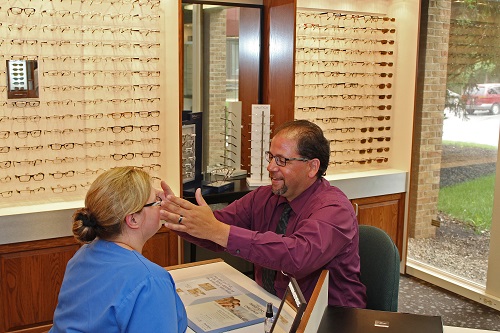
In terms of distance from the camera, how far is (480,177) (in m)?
4.88

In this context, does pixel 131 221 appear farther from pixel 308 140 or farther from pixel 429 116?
pixel 429 116

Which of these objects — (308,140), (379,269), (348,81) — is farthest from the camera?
(348,81)

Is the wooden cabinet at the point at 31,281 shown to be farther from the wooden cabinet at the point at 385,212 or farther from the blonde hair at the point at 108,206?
the wooden cabinet at the point at 385,212

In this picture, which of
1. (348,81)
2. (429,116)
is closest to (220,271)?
(348,81)

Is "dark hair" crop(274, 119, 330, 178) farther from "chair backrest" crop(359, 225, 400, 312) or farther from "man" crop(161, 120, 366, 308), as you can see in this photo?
"chair backrest" crop(359, 225, 400, 312)

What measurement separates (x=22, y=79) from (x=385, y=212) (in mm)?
3235

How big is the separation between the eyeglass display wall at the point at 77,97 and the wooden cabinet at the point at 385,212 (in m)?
1.89

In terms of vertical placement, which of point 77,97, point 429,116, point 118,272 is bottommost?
point 118,272

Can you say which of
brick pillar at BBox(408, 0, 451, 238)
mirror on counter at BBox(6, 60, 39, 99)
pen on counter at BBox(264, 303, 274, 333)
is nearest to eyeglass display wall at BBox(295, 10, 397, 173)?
brick pillar at BBox(408, 0, 451, 238)

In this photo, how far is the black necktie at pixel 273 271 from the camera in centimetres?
259

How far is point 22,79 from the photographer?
12.8 feet

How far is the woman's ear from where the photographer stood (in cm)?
192

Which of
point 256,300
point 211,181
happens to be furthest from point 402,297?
point 256,300

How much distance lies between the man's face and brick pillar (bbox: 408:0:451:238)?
115 inches
